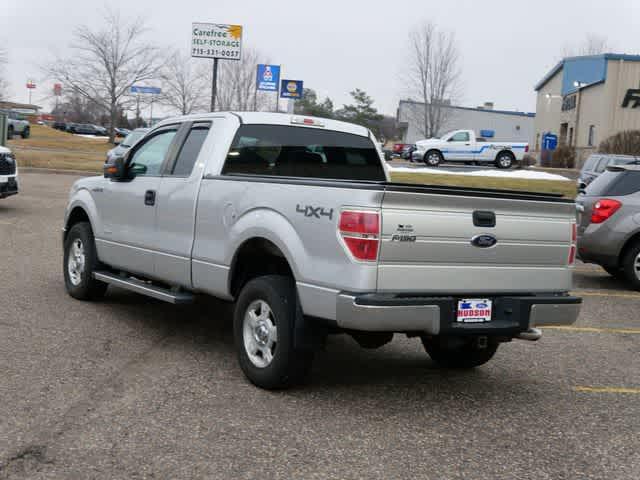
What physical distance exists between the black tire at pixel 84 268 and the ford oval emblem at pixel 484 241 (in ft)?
14.2

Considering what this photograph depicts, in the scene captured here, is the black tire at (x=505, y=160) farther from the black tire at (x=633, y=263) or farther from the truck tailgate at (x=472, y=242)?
the truck tailgate at (x=472, y=242)

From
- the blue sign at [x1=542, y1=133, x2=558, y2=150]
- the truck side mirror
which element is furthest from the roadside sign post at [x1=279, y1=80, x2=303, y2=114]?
the truck side mirror

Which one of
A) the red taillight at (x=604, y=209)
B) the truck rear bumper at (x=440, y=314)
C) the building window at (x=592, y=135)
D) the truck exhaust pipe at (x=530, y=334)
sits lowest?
the truck exhaust pipe at (x=530, y=334)

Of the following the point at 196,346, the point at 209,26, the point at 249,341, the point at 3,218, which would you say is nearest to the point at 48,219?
the point at 3,218

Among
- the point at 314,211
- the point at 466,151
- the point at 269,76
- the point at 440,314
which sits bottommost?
the point at 440,314

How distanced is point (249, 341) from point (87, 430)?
4.76 ft

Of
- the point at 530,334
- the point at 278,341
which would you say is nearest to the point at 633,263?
the point at 530,334

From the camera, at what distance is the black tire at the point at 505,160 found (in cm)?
4156

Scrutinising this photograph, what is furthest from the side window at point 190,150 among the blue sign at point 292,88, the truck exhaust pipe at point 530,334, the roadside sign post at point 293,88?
the blue sign at point 292,88

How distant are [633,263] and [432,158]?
30.6 m

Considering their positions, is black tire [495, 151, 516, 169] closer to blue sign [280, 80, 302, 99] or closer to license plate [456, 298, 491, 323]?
blue sign [280, 80, 302, 99]

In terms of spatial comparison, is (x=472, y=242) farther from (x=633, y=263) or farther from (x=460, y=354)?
(x=633, y=263)

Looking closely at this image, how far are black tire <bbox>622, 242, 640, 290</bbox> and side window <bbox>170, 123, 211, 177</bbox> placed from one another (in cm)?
649

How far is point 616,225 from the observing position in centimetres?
1116
